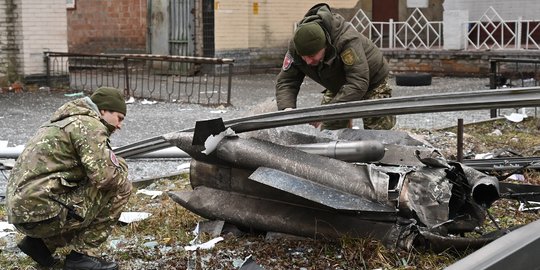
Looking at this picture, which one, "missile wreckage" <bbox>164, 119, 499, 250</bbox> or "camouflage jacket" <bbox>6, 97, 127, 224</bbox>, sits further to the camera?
"missile wreckage" <bbox>164, 119, 499, 250</bbox>

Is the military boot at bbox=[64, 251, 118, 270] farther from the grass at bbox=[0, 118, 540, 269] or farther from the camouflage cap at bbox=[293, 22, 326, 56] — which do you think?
the camouflage cap at bbox=[293, 22, 326, 56]

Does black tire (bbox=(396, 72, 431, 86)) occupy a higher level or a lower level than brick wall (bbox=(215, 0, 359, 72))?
lower

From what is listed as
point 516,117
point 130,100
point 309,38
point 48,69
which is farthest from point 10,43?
point 309,38

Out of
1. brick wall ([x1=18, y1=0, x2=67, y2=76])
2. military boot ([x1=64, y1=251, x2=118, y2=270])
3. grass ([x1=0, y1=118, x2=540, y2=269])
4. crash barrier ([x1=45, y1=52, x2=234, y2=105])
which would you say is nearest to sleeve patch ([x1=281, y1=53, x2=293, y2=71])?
grass ([x1=0, y1=118, x2=540, y2=269])

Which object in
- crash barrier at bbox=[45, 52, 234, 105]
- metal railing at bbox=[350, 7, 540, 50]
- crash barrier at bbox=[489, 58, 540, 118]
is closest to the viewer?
crash barrier at bbox=[489, 58, 540, 118]

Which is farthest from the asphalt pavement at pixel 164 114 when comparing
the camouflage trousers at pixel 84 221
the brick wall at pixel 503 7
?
the brick wall at pixel 503 7

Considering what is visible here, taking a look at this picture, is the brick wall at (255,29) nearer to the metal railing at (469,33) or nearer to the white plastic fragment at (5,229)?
the metal railing at (469,33)

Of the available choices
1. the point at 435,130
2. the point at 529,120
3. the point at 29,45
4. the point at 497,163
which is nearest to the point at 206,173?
the point at 497,163

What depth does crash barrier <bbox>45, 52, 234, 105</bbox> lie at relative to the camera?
544 inches

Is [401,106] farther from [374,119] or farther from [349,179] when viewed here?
[374,119]

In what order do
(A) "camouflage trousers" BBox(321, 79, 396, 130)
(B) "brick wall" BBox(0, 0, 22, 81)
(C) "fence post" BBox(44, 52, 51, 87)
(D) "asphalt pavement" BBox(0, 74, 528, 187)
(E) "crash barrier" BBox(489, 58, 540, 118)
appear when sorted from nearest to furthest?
(A) "camouflage trousers" BBox(321, 79, 396, 130) < (D) "asphalt pavement" BBox(0, 74, 528, 187) < (E) "crash barrier" BBox(489, 58, 540, 118) < (B) "brick wall" BBox(0, 0, 22, 81) < (C) "fence post" BBox(44, 52, 51, 87)

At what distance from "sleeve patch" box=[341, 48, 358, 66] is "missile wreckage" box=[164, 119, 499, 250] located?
1.98ft

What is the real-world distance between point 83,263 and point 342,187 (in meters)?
1.50

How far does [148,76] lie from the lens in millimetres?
16109
